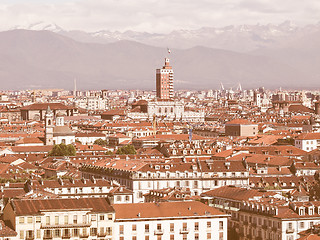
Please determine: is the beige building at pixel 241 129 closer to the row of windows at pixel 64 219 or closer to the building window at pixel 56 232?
the row of windows at pixel 64 219

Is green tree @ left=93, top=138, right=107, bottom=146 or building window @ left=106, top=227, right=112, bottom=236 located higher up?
building window @ left=106, top=227, right=112, bottom=236

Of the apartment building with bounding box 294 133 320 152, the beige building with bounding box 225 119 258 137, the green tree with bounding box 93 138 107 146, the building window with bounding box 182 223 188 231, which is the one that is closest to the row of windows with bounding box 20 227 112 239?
the building window with bounding box 182 223 188 231

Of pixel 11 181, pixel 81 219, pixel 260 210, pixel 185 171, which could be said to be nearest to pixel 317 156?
pixel 185 171

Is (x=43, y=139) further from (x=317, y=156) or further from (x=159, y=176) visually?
(x=159, y=176)

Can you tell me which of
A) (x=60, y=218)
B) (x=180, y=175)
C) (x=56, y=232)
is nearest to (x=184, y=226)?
(x=60, y=218)

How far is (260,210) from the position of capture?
2771 inches

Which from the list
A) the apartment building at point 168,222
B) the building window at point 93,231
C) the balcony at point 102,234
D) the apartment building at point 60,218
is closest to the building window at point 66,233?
the apartment building at point 60,218

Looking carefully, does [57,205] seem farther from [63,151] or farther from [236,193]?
[63,151]

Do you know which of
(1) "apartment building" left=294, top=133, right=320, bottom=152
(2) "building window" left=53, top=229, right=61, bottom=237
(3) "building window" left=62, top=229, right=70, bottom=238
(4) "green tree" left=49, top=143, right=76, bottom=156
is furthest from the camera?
(1) "apartment building" left=294, top=133, right=320, bottom=152

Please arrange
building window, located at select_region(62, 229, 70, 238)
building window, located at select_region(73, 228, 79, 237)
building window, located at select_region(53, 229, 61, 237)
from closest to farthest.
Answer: building window, located at select_region(53, 229, 61, 237)
building window, located at select_region(62, 229, 70, 238)
building window, located at select_region(73, 228, 79, 237)

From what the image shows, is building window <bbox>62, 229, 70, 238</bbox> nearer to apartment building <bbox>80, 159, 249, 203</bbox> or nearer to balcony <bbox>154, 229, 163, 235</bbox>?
balcony <bbox>154, 229, 163, 235</bbox>

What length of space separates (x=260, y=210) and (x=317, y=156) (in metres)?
54.9

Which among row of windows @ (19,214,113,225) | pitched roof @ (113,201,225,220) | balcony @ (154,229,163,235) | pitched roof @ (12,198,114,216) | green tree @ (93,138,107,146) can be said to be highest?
pitched roof @ (12,198,114,216)

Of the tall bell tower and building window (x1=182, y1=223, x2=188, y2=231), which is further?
the tall bell tower
